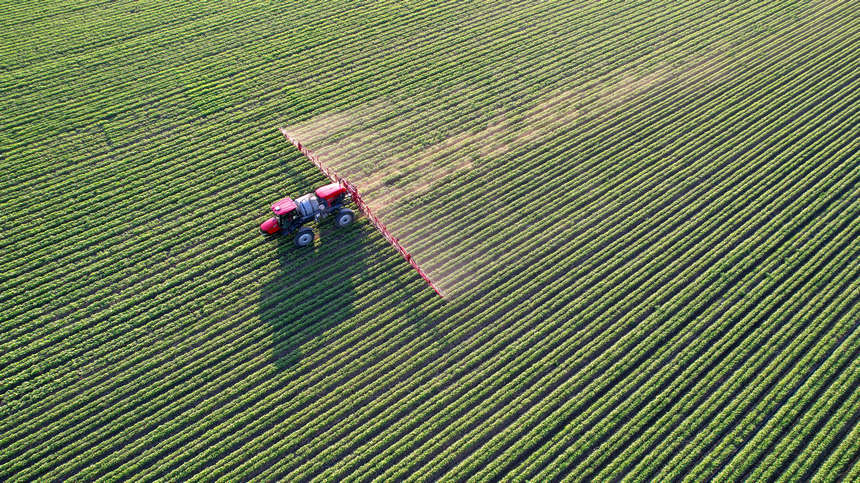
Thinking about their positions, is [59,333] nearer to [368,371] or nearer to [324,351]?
[324,351]

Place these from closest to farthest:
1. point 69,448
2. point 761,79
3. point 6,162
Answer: point 69,448, point 6,162, point 761,79

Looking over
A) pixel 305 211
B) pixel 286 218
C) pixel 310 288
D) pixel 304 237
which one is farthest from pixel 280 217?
pixel 310 288

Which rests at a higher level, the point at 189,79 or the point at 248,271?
the point at 189,79

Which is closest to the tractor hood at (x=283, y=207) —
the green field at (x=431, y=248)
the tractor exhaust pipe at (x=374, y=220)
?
the green field at (x=431, y=248)

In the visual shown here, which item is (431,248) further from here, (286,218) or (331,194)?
(286,218)

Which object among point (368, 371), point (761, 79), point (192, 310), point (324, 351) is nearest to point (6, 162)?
point (192, 310)
